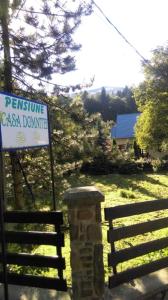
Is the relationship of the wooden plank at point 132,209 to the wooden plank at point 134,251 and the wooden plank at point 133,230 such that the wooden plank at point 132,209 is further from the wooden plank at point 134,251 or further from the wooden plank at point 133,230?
the wooden plank at point 134,251

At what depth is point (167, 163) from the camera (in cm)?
3662

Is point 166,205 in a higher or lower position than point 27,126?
lower

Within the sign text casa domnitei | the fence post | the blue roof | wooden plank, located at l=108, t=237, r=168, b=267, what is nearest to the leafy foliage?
the blue roof

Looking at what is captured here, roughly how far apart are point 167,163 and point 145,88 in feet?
24.8

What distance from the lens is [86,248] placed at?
213 inches

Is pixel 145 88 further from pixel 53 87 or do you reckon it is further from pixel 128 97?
pixel 128 97

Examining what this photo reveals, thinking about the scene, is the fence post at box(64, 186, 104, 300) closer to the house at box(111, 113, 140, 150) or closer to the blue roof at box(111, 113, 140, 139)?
the house at box(111, 113, 140, 150)

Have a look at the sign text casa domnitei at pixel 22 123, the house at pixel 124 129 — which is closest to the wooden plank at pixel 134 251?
the sign text casa domnitei at pixel 22 123

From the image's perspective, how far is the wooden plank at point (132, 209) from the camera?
5668 mm

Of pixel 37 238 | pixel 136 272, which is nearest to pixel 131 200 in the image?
pixel 136 272

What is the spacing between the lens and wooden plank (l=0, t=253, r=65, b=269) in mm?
5637

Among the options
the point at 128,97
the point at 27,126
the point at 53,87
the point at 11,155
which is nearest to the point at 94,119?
the point at 53,87

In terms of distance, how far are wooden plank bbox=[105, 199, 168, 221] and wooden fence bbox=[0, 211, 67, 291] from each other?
2.21 feet

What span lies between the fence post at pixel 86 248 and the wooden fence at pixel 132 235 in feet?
1.05
